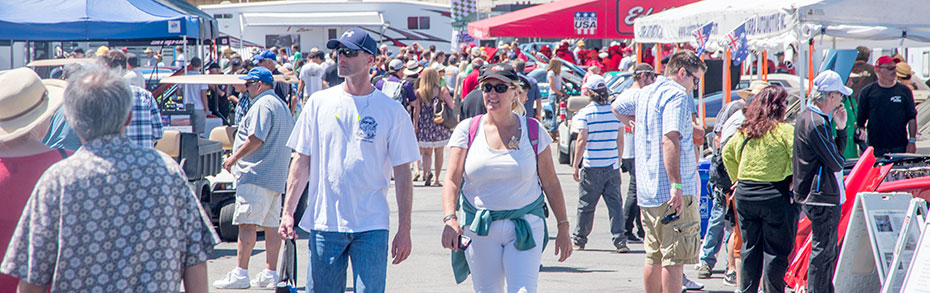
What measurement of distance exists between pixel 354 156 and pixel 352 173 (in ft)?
0.27

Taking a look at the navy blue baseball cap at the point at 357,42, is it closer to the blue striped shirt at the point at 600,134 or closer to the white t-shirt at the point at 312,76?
the blue striped shirt at the point at 600,134

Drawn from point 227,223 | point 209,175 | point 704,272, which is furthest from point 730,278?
point 209,175

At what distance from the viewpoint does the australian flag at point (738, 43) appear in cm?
1145

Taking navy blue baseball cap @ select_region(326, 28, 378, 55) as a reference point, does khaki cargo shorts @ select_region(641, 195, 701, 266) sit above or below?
below

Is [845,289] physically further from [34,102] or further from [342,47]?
[34,102]

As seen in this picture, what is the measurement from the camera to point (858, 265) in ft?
20.9

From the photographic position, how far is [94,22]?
12.7 m

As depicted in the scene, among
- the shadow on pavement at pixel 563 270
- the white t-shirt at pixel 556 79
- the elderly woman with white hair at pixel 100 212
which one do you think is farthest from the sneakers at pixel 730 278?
the white t-shirt at pixel 556 79

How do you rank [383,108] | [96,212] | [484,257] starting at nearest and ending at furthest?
[96,212]
[383,108]
[484,257]

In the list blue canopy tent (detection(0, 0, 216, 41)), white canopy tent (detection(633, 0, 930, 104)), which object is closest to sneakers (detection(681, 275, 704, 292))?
white canopy tent (detection(633, 0, 930, 104))

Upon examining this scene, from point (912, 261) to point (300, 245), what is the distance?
213 inches

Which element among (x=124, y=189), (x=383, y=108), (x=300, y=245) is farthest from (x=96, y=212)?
(x=300, y=245)

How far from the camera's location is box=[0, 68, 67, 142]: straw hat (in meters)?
3.50

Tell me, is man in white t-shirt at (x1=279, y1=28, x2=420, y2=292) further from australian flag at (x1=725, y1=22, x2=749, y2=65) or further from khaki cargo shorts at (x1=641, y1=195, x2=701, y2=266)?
australian flag at (x1=725, y1=22, x2=749, y2=65)
